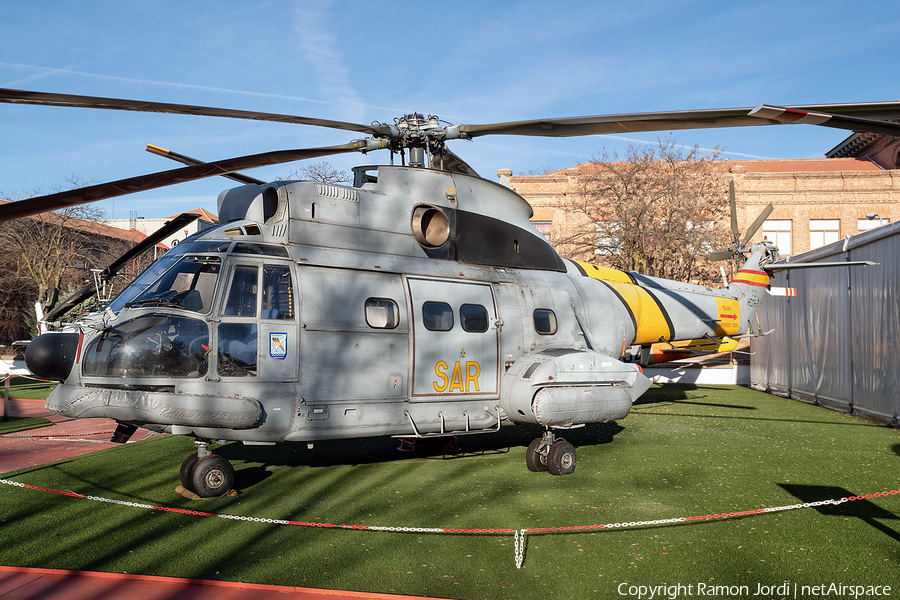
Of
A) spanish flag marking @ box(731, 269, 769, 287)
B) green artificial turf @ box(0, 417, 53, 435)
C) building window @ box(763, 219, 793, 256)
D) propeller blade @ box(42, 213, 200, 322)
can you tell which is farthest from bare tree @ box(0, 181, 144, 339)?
building window @ box(763, 219, 793, 256)

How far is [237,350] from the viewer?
6.64m

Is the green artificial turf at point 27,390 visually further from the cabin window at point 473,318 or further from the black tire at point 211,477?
the cabin window at point 473,318

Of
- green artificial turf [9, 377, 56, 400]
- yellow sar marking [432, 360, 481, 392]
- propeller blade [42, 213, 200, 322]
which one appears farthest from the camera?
green artificial turf [9, 377, 56, 400]

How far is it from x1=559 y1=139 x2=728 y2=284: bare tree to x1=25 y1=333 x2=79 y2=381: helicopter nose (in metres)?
25.8

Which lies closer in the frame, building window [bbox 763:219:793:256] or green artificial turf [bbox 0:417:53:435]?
green artificial turf [bbox 0:417:53:435]

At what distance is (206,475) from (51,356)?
2073 mm

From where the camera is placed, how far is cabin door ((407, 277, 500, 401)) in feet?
25.7

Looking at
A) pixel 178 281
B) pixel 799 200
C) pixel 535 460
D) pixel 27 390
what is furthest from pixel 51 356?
pixel 799 200

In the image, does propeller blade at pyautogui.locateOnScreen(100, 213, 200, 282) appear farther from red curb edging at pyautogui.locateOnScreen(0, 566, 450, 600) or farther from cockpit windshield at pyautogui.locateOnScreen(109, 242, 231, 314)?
red curb edging at pyautogui.locateOnScreen(0, 566, 450, 600)

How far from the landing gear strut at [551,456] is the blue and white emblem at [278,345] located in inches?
153

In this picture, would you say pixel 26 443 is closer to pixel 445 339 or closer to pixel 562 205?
pixel 445 339

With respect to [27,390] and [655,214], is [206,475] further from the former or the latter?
[655,214]

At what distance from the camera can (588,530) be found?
20.2 feet

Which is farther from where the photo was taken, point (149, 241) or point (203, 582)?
point (149, 241)
